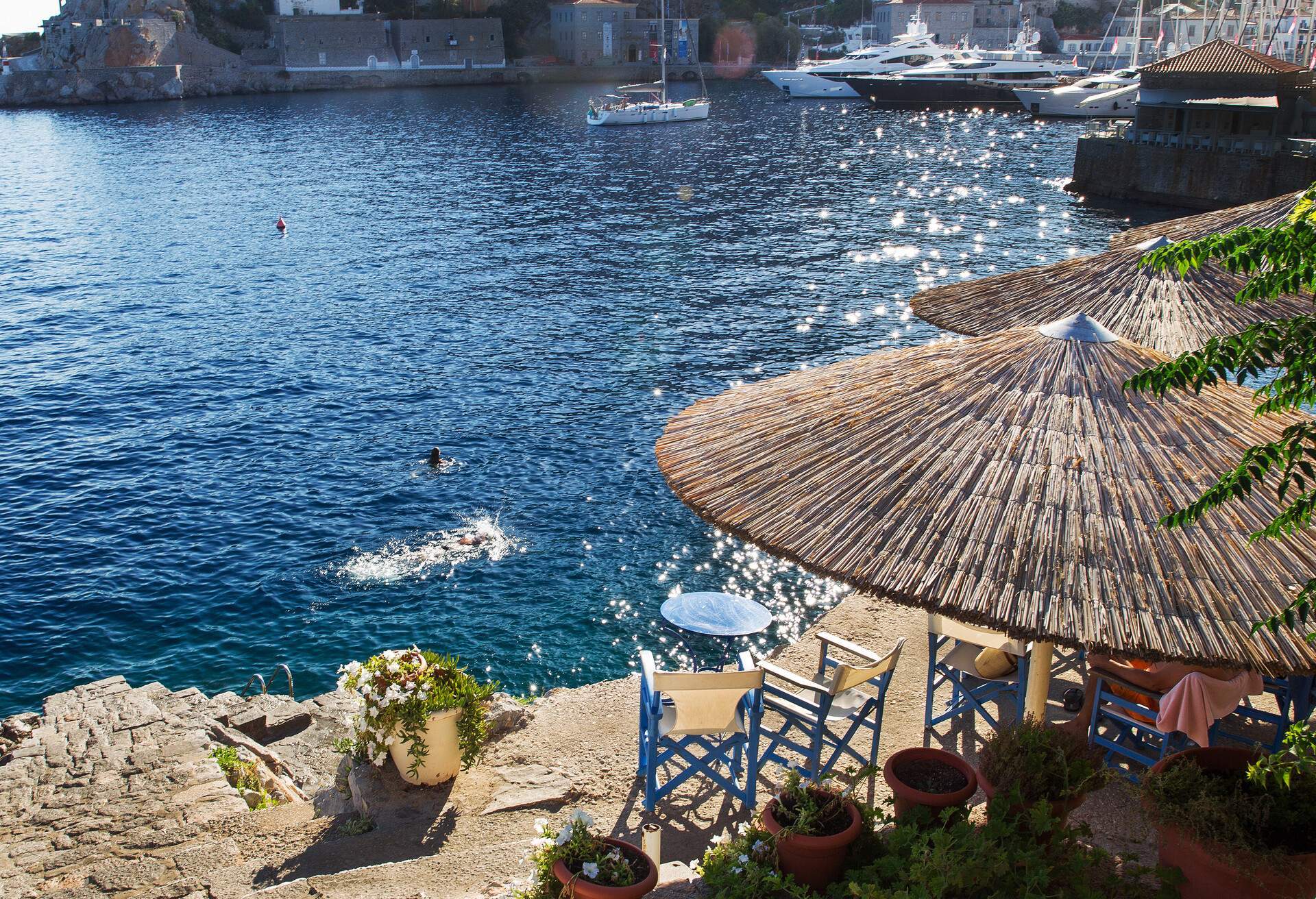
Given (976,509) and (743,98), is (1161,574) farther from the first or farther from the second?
(743,98)

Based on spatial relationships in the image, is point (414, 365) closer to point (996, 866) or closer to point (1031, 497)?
point (1031, 497)

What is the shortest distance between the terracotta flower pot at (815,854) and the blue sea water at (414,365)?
10213mm

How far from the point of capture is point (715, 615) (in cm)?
915

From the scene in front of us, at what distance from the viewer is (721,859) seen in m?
5.58

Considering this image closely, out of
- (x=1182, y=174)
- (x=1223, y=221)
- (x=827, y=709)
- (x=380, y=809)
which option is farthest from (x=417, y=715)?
(x=1182, y=174)

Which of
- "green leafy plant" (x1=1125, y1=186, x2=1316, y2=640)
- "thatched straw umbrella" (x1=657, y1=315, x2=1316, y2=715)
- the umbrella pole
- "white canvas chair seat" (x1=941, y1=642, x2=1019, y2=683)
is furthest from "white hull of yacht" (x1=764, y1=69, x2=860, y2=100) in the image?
"green leafy plant" (x1=1125, y1=186, x2=1316, y2=640)

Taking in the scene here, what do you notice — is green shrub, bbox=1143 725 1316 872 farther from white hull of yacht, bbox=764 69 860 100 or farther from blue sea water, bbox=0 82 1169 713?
white hull of yacht, bbox=764 69 860 100

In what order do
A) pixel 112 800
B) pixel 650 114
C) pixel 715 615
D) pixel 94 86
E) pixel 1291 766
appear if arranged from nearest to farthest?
pixel 1291 766
pixel 715 615
pixel 112 800
pixel 650 114
pixel 94 86

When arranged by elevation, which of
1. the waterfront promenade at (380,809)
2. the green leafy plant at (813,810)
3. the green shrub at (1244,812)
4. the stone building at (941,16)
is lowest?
the waterfront promenade at (380,809)

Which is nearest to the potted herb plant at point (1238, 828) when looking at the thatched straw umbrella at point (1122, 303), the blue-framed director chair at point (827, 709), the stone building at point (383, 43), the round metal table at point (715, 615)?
the blue-framed director chair at point (827, 709)

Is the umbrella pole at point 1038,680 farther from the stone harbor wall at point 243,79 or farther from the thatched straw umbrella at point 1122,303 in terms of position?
the stone harbor wall at point 243,79

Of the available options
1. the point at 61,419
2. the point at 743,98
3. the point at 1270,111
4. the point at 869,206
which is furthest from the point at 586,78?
the point at 61,419

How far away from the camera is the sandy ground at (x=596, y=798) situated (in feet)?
22.4

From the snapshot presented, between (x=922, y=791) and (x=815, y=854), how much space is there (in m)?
0.87
